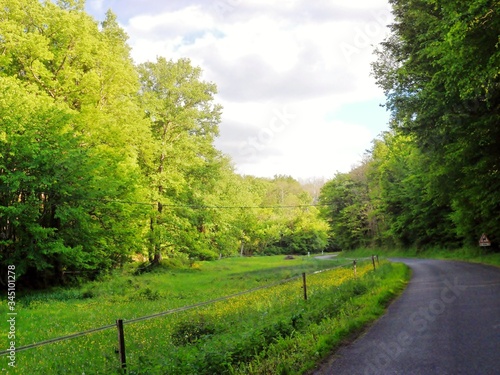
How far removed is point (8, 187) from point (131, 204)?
8055mm

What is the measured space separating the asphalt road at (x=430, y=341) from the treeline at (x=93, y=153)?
17582 millimetres

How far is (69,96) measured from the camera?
90.3 feet

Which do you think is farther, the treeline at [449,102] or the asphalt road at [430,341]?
the treeline at [449,102]

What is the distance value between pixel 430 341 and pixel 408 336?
0.59m

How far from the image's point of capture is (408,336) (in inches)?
315

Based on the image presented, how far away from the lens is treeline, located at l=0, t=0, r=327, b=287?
69.9 feet

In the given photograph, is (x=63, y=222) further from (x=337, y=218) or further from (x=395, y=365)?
(x=337, y=218)

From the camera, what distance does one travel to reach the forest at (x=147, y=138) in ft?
55.8

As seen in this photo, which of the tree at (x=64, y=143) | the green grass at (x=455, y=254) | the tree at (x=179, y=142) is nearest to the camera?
the tree at (x=64, y=143)

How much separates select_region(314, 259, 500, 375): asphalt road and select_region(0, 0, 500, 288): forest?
22.4ft

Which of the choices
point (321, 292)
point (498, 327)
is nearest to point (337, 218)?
point (321, 292)
